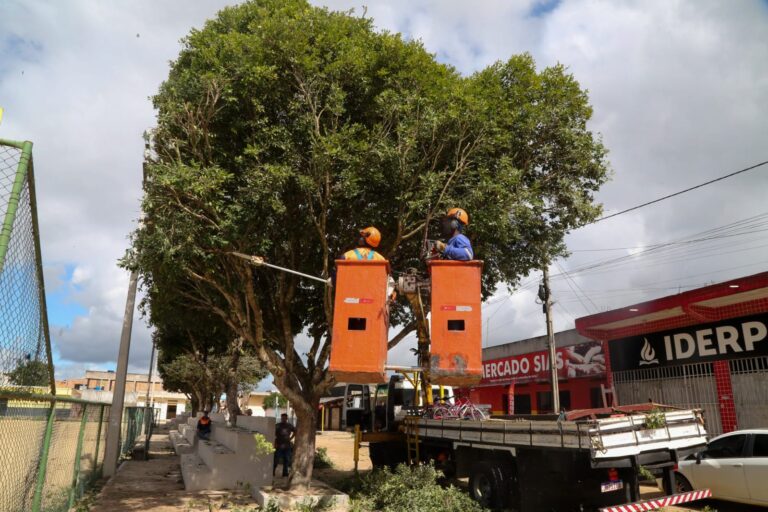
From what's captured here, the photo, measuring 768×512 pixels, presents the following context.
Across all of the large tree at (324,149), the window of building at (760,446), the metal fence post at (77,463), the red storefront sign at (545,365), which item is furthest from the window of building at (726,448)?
the red storefront sign at (545,365)

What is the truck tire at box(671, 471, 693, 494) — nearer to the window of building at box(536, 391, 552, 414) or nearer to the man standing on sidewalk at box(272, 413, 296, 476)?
the man standing on sidewalk at box(272, 413, 296, 476)

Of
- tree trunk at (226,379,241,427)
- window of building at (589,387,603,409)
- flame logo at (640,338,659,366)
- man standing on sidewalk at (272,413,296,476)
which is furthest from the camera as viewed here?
tree trunk at (226,379,241,427)

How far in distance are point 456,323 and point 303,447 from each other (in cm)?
648

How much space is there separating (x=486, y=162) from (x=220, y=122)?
554cm

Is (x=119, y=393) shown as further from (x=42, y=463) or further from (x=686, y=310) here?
(x=686, y=310)

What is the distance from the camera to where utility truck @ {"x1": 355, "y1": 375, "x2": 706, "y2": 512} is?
8.12m

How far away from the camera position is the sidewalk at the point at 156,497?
449 inches

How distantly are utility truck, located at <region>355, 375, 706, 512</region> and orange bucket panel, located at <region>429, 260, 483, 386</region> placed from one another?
2.06 metres

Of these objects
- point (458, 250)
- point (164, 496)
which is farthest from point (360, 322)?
point (164, 496)

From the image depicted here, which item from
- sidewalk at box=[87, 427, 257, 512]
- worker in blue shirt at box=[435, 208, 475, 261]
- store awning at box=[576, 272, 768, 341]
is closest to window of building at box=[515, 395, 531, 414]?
store awning at box=[576, 272, 768, 341]

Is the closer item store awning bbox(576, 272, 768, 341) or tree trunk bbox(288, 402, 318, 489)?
tree trunk bbox(288, 402, 318, 489)

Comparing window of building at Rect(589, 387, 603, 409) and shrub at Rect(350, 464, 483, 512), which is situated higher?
window of building at Rect(589, 387, 603, 409)

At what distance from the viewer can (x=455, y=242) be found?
820cm

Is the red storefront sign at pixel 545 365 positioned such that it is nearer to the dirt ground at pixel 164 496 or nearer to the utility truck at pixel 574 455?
the dirt ground at pixel 164 496
